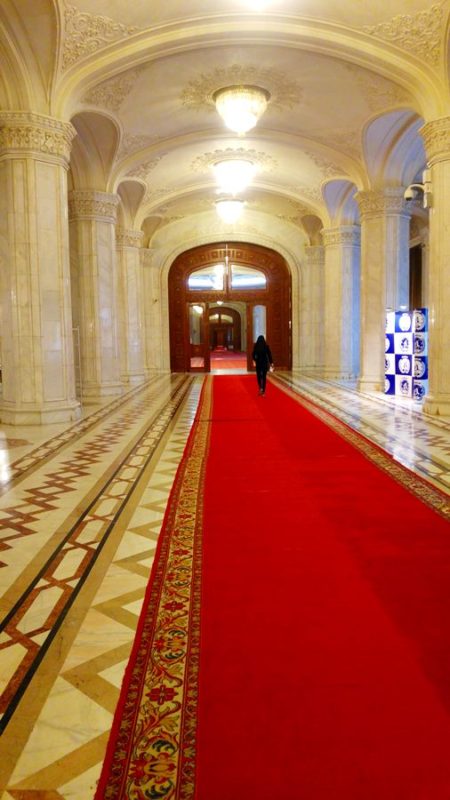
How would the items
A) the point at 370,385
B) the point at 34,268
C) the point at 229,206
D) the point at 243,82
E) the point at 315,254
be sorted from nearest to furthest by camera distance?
the point at 34,268 < the point at 243,82 < the point at 370,385 < the point at 229,206 < the point at 315,254

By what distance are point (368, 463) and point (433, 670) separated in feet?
11.0

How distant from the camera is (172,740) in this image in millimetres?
1786

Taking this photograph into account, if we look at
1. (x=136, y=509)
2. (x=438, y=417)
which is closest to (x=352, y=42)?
(x=438, y=417)

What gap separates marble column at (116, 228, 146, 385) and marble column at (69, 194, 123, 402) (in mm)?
3265

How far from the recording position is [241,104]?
950 cm

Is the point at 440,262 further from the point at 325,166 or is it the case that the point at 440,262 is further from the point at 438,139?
the point at 325,166

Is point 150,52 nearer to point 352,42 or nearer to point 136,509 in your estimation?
point 352,42

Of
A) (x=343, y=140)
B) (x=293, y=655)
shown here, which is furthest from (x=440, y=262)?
(x=293, y=655)

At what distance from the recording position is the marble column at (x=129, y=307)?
15.3 meters

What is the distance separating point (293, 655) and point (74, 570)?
1.33 meters

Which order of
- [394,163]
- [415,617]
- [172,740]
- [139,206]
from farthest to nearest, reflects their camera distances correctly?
[139,206], [394,163], [415,617], [172,740]

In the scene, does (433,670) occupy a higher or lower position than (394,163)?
lower

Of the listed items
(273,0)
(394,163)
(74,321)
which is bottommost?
(74,321)

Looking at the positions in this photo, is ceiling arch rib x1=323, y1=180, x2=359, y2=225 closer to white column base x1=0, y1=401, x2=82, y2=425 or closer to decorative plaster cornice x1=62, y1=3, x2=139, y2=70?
decorative plaster cornice x1=62, y1=3, x2=139, y2=70
